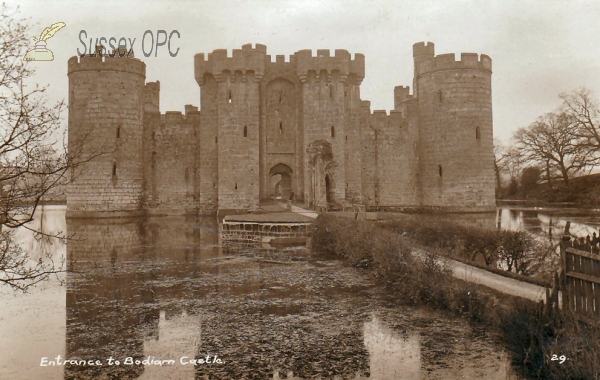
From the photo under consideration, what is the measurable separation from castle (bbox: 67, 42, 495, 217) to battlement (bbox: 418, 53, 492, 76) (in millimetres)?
79

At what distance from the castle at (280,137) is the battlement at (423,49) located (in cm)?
395

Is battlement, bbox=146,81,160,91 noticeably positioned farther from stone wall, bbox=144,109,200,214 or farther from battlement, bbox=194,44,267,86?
battlement, bbox=194,44,267,86

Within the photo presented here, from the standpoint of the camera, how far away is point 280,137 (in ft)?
97.9

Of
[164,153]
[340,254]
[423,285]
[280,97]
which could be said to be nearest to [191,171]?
[164,153]

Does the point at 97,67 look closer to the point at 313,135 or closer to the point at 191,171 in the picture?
the point at 191,171

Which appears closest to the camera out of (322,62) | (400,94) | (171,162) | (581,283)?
(581,283)

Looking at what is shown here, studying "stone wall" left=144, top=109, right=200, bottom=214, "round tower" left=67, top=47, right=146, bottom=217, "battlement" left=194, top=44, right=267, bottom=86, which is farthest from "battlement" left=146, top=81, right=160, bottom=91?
"battlement" left=194, top=44, right=267, bottom=86

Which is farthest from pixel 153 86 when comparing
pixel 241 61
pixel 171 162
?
pixel 241 61

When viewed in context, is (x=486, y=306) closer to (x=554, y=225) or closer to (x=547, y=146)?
(x=554, y=225)

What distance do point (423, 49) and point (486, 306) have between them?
2876 centimetres

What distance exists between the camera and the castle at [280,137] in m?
27.6

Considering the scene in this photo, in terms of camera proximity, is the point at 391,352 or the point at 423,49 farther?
the point at 423,49

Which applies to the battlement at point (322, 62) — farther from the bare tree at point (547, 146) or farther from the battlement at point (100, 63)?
the bare tree at point (547, 146)

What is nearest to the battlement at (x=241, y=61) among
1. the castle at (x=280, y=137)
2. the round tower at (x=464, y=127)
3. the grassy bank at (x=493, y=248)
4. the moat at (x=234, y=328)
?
the castle at (x=280, y=137)
